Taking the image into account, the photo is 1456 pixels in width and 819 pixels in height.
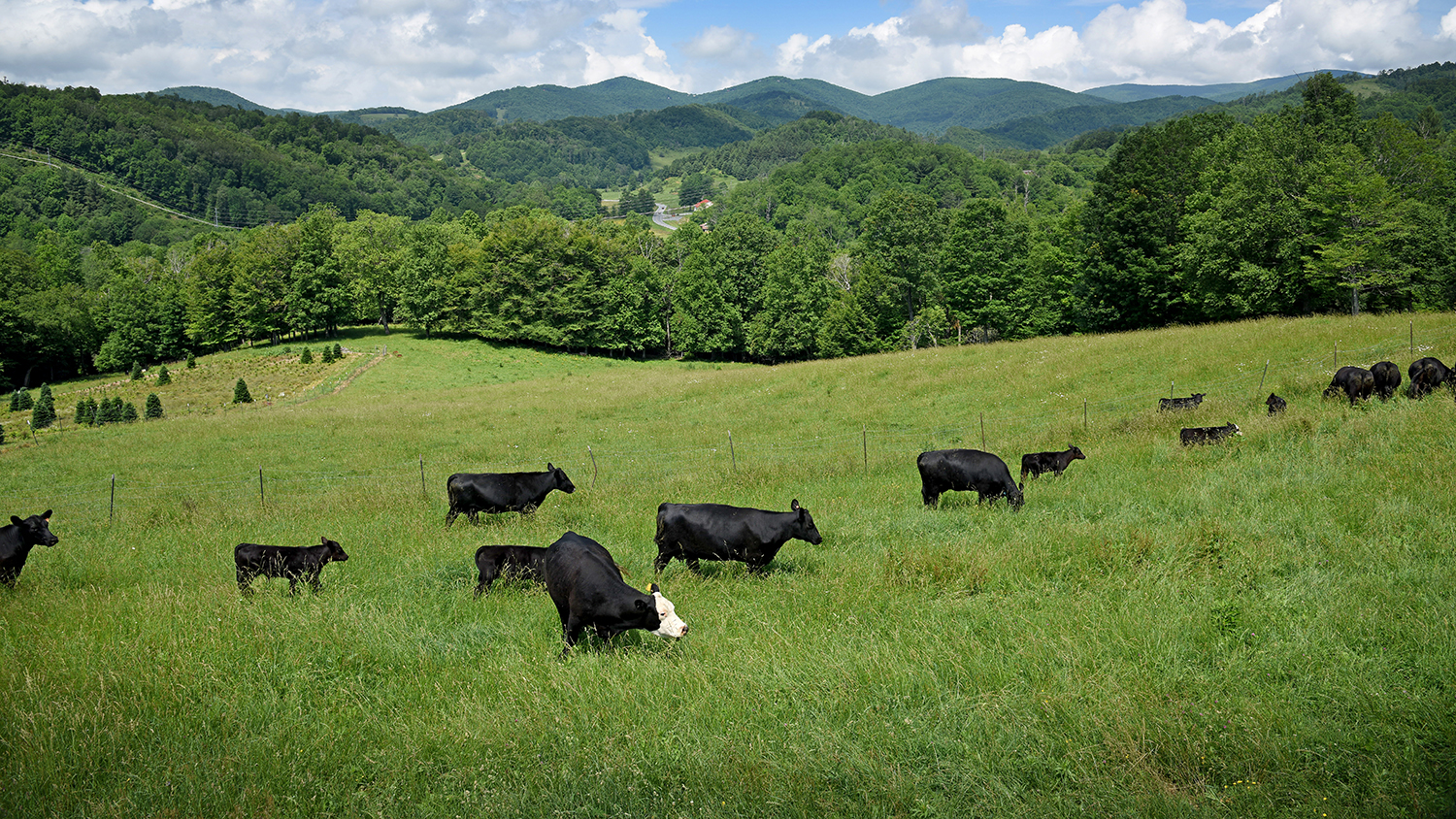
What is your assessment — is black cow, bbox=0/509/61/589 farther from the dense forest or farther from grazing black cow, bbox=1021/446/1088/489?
the dense forest

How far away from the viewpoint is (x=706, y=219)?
582 feet

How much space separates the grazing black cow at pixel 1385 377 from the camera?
17234 mm

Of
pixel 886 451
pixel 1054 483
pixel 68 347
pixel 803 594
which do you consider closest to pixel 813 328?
pixel 886 451

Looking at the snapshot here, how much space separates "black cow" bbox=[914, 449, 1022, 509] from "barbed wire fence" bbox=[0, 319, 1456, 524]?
4.03m

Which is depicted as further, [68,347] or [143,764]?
[68,347]

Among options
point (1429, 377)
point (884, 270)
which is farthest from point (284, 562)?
point (884, 270)

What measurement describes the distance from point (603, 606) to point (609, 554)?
1.10 metres

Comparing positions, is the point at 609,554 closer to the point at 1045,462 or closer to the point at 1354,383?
the point at 1045,462

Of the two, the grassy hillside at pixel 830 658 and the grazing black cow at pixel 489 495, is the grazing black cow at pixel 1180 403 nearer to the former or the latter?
the grassy hillside at pixel 830 658

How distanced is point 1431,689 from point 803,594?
5.38m

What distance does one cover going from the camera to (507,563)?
9.77 meters

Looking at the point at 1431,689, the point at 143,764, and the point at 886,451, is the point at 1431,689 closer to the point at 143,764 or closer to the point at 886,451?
the point at 143,764

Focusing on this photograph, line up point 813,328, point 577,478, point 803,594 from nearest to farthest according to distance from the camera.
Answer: point 803,594 → point 577,478 → point 813,328

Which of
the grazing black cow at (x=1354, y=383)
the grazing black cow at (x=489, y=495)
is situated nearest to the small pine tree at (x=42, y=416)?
the grazing black cow at (x=489, y=495)
